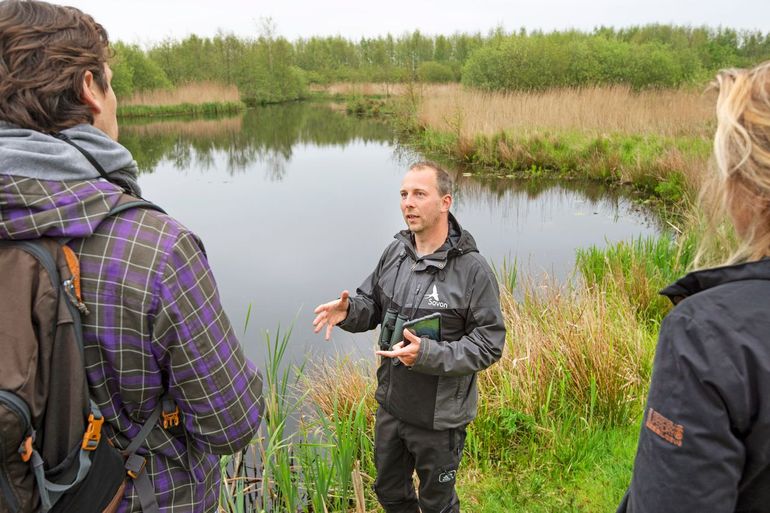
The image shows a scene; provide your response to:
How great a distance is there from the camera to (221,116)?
29078 millimetres

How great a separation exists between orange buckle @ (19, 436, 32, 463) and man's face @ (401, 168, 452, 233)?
60.1 inches

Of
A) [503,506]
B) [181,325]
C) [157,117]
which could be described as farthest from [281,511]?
[157,117]

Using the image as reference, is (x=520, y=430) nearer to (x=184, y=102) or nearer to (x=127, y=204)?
(x=127, y=204)

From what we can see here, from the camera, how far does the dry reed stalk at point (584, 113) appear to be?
1316 centimetres

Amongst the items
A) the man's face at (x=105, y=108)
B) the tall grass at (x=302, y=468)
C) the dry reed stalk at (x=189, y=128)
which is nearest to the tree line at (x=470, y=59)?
the man's face at (x=105, y=108)

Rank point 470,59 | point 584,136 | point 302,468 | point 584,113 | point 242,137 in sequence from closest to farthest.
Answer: point 302,468 → point 584,136 → point 584,113 → point 242,137 → point 470,59

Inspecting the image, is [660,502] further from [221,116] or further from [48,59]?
[221,116]

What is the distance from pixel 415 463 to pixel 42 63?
1.91 metres

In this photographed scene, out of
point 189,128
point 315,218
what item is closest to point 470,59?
point 189,128

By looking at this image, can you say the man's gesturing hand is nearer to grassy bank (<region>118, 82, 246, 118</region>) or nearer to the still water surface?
the still water surface

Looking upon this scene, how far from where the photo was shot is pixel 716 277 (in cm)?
89

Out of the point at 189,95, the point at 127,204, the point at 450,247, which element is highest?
the point at 189,95

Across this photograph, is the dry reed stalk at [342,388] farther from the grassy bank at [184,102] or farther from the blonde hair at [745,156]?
the grassy bank at [184,102]

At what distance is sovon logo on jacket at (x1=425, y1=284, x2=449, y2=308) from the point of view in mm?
2152
